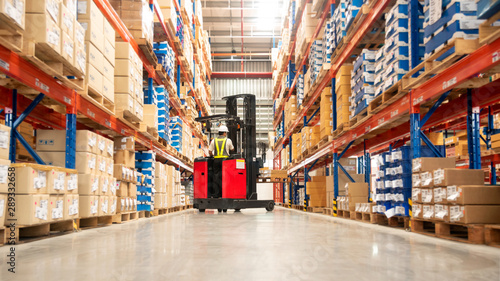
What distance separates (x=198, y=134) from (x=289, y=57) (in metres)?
5.46

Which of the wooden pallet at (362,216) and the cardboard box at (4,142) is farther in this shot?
the wooden pallet at (362,216)

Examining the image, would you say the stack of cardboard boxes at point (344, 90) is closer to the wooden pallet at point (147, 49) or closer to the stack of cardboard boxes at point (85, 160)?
the wooden pallet at point (147, 49)

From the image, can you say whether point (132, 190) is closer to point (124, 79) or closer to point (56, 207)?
point (124, 79)

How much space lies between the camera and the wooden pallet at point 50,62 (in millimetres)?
3754

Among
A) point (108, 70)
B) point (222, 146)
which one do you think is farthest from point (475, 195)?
point (222, 146)

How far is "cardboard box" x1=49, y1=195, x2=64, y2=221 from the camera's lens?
4.09 meters

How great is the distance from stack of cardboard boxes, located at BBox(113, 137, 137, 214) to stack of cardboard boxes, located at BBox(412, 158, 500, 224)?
13.5ft

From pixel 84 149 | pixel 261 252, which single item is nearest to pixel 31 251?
pixel 261 252

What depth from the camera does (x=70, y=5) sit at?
464 centimetres

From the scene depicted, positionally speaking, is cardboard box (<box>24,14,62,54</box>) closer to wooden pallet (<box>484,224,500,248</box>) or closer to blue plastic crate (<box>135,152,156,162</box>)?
wooden pallet (<box>484,224,500,248</box>)

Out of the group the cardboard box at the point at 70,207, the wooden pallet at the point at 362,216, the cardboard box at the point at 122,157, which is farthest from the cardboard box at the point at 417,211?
the cardboard box at the point at 122,157

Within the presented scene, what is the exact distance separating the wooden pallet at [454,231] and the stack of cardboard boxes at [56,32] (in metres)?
3.95

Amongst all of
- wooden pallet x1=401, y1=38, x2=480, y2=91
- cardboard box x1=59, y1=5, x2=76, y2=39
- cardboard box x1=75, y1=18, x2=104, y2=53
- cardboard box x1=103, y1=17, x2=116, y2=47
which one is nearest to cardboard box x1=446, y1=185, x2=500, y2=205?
wooden pallet x1=401, y1=38, x2=480, y2=91

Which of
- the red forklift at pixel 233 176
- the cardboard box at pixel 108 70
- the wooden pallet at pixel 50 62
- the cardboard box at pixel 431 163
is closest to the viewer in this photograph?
the wooden pallet at pixel 50 62
